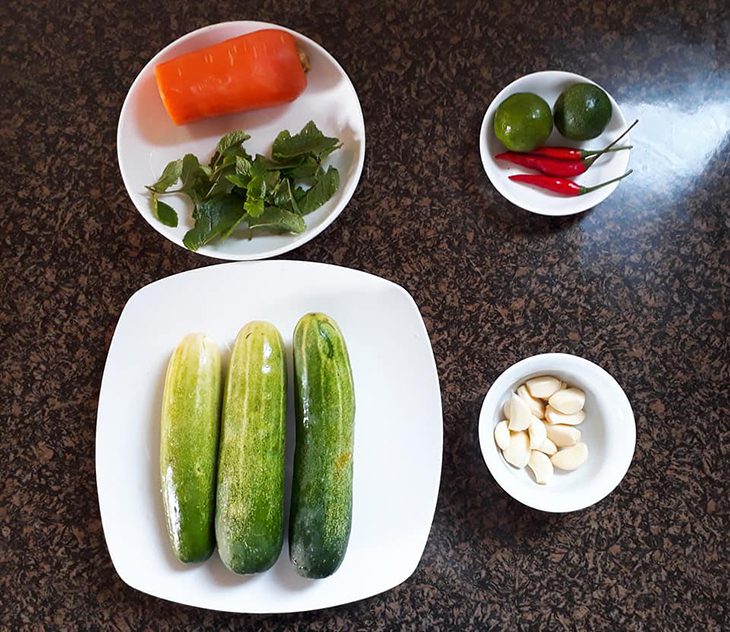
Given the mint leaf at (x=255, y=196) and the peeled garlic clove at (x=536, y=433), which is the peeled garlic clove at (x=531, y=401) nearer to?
the peeled garlic clove at (x=536, y=433)

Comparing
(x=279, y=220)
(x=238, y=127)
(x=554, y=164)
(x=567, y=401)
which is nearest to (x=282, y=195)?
(x=279, y=220)

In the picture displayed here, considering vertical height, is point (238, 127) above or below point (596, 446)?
above

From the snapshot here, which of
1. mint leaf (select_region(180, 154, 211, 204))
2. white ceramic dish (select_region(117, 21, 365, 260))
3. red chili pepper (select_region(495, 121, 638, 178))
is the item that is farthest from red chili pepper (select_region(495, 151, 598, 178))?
mint leaf (select_region(180, 154, 211, 204))

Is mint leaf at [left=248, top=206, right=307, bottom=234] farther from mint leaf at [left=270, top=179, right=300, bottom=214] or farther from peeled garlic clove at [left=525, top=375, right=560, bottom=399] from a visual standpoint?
peeled garlic clove at [left=525, top=375, right=560, bottom=399]

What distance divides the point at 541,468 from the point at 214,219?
62cm

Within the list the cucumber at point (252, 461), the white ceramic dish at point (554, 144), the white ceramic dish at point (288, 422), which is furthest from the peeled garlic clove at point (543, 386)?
the cucumber at point (252, 461)

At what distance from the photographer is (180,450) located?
1.07m

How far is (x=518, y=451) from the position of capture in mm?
1108

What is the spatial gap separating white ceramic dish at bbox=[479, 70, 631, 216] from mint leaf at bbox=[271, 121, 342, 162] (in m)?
0.25

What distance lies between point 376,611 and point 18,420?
65 centimetres

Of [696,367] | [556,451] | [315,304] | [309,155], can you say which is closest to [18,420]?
[315,304]

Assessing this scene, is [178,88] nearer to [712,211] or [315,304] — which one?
[315,304]

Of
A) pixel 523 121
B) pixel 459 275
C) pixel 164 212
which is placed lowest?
pixel 459 275

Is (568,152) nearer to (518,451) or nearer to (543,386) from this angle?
(543,386)
